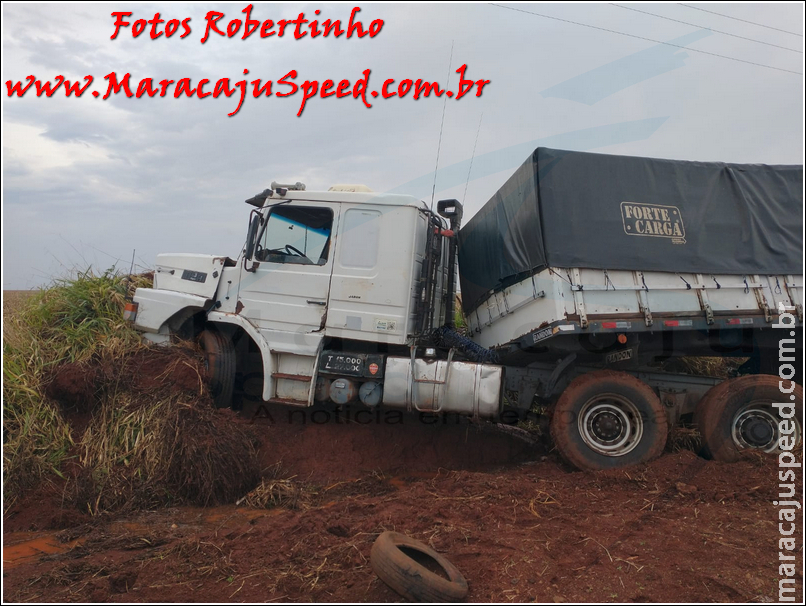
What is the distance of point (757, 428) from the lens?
5.97 meters

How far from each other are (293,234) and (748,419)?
5452 mm

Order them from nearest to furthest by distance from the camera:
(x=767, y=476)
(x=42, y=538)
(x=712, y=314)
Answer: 1. (x=42, y=538)
2. (x=767, y=476)
3. (x=712, y=314)

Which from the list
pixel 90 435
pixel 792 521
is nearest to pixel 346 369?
pixel 90 435

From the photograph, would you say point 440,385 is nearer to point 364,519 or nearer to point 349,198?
point 364,519

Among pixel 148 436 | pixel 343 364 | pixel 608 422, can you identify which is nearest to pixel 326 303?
pixel 343 364

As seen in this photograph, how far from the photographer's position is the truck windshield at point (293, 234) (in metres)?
6.58

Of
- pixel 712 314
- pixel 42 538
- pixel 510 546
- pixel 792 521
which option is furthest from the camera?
pixel 712 314

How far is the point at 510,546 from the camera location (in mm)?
4148

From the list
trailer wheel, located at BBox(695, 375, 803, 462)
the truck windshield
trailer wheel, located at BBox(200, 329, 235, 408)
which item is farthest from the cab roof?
trailer wheel, located at BBox(695, 375, 803, 462)

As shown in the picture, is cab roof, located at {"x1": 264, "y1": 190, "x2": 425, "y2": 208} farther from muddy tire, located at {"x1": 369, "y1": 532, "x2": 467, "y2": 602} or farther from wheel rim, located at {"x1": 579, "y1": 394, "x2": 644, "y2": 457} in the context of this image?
muddy tire, located at {"x1": 369, "y1": 532, "x2": 467, "y2": 602}

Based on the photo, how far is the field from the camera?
372 centimetres

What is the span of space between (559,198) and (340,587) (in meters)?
4.31

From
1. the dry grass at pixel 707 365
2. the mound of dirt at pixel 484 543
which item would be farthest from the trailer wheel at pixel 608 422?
the dry grass at pixel 707 365

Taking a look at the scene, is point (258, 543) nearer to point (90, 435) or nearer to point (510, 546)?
point (510, 546)
